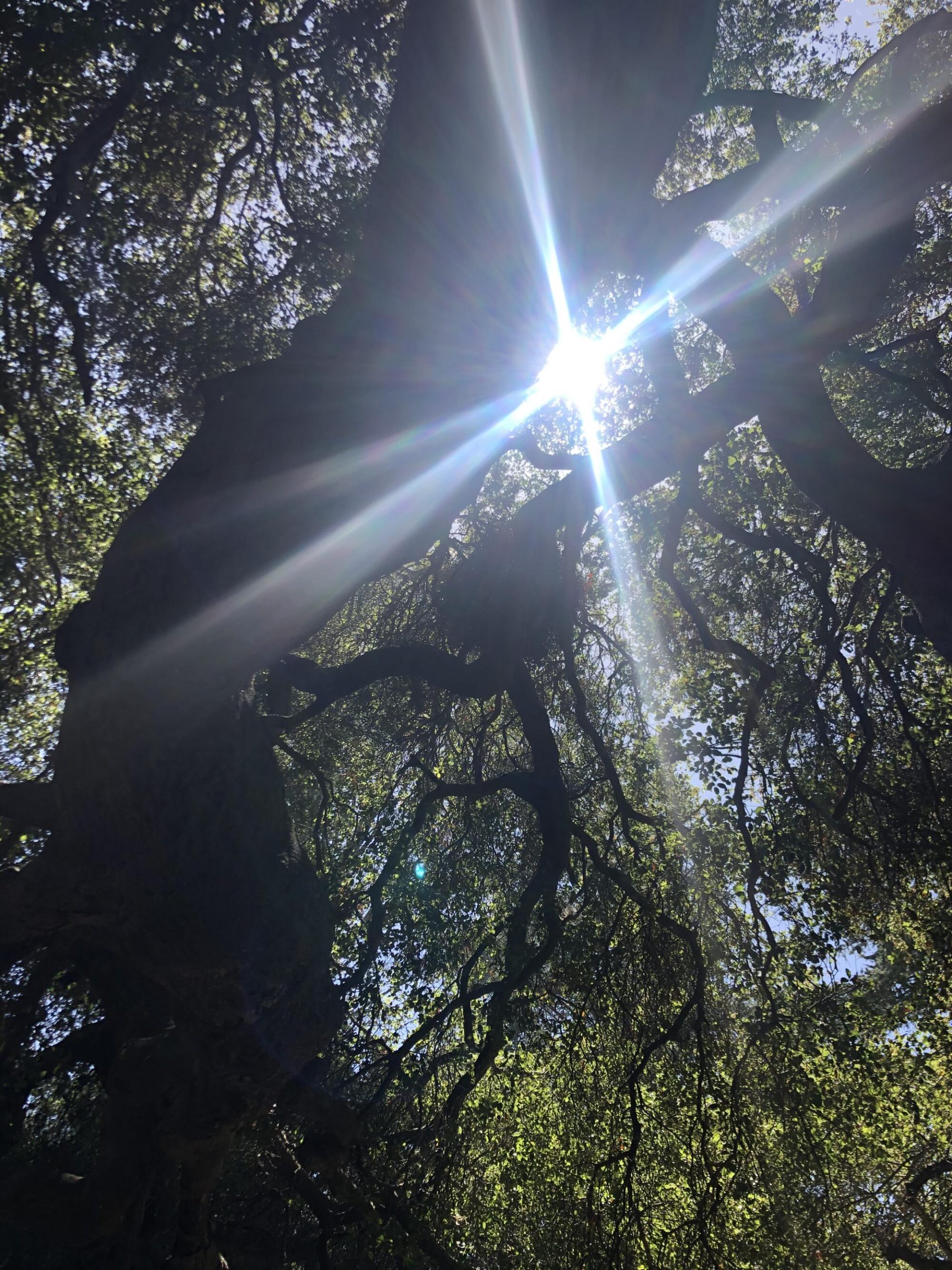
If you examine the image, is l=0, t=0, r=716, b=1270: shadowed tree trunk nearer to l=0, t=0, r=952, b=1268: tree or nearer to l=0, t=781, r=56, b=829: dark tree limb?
l=0, t=0, r=952, b=1268: tree

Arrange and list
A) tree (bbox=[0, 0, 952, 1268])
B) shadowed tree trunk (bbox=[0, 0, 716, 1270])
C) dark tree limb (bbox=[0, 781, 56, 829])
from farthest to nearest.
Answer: dark tree limb (bbox=[0, 781, 56, 829]) → tree (bbox=[0, 0, 952, 1268]) → shadowed tree trunk (bbox=[0, 0, 716, 1270])

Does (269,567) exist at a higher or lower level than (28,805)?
higher

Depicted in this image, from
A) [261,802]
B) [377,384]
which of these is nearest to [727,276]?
[377,384]

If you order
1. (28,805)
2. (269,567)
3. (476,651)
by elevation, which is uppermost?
(476,651)

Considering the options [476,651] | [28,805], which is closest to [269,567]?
[28,805]

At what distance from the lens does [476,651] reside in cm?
841

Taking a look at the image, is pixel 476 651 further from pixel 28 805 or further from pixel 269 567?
pixel 28 805

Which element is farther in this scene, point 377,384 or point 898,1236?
point 898,1236

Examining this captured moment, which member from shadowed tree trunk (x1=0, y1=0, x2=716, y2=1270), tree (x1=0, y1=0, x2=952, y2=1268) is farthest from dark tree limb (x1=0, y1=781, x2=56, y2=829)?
shadowed tree trunk (x1=0, y1=0, x2=716, y2=1270)

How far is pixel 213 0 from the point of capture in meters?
5.77

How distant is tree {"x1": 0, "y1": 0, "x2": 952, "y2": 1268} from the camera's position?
4133 millimetres

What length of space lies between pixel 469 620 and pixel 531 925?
3.59m

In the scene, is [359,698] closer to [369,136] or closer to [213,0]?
[369,136]

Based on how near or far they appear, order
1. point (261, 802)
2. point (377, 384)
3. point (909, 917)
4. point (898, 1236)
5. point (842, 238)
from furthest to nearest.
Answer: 1. point (898, 1236)
2. point (909, 917)
3. point (842, 238)
4. point (377, 384)
5. point (261, 802)
